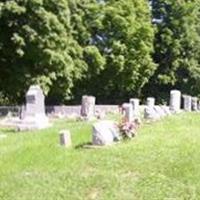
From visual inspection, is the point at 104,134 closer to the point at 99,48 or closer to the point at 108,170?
the point at 108,170

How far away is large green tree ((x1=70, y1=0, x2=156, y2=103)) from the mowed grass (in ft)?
107

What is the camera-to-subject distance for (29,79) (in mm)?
39438

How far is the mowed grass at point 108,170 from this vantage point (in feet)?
43.2

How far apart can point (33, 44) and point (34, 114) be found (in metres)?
11.0

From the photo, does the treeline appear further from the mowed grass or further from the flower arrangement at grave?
the mowed grass

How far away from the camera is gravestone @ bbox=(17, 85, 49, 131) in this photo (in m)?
27.0

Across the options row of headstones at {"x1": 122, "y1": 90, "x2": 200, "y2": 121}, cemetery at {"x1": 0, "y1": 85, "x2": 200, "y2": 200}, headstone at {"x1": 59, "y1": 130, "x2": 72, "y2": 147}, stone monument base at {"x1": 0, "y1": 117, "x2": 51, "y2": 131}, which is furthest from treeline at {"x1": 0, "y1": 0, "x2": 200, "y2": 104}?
headstone at {"x1": 59, "y1": 130, "x2": 72, "y2": 147}

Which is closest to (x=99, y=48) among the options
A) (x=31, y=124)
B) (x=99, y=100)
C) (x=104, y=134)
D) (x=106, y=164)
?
(x=99, y=100)

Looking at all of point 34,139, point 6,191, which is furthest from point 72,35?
point 6,191

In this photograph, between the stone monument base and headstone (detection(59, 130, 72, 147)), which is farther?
the stone monument base

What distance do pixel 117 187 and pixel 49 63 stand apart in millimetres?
26696

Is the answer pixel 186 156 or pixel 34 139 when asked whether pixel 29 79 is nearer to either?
pixel 34 139

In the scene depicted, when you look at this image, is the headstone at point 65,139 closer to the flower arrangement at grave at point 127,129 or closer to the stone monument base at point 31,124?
the flower arrangement at grave at point 127,129

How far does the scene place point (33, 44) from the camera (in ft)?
127
